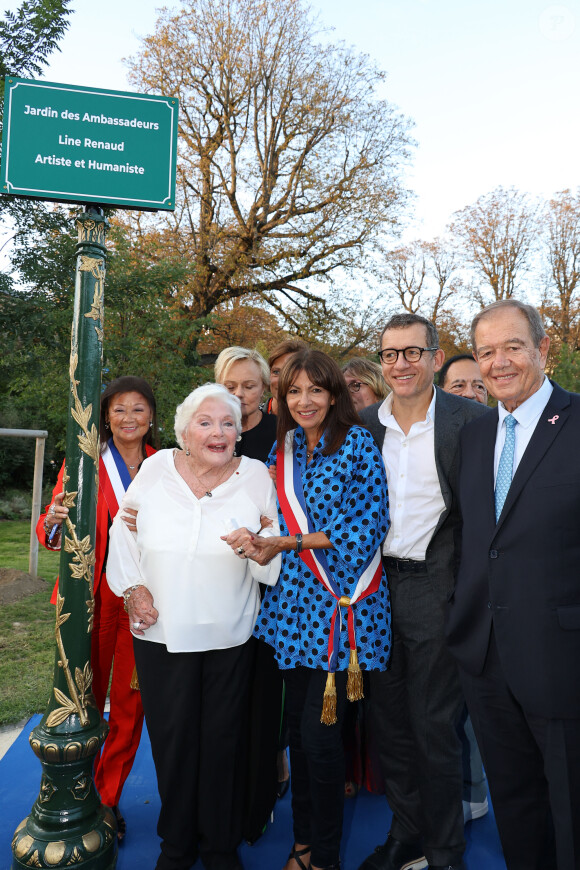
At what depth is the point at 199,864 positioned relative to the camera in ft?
9.42

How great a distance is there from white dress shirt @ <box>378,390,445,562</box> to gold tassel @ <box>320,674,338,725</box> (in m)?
0.63

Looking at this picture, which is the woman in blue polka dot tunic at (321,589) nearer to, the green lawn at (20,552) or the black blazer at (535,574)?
the black blazer at (535,574)

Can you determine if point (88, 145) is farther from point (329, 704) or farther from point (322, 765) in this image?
point (322, 765)

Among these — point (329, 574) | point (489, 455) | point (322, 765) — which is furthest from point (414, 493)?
point (322, 765)

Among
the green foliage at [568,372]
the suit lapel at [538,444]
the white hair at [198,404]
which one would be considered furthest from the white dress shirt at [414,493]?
the green foliage at [568,372]

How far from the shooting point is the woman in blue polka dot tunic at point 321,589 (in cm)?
257

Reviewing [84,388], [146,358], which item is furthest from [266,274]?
[84,388]

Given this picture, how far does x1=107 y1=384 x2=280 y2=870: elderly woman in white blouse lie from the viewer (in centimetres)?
257

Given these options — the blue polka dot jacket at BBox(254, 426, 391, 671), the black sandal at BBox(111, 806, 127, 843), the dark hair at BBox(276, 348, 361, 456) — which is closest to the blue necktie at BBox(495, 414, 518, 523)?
the blue polka dot jacket at BBox(254, 426, 391, 671)

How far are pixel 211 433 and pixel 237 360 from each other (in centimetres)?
107

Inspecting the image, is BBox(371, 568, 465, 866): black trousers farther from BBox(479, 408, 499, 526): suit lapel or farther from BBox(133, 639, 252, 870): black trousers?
BBox(133, 639, 252, 870): black trousers

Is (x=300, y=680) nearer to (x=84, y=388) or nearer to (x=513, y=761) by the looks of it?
(x=513, y=761)

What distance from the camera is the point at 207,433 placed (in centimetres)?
264

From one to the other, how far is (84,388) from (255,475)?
89 centimetres
